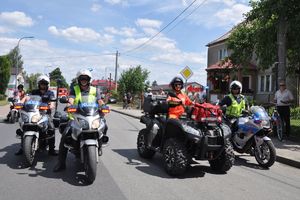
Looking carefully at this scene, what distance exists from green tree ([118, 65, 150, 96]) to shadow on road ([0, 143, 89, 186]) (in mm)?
46299

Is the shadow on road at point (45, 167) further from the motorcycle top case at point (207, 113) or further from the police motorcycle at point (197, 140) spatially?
the motorcycle top case at point (207, 113)

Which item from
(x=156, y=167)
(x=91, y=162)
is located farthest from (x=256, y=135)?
(x=91, y=162)

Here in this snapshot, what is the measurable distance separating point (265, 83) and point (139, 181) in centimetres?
3233

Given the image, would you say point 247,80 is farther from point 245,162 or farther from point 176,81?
point 176,81

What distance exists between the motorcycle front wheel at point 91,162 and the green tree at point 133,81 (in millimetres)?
48591

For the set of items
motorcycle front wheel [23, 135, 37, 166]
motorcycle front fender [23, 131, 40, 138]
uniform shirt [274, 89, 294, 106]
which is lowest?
motorcycle front wheel [23, 135, 37, 166]

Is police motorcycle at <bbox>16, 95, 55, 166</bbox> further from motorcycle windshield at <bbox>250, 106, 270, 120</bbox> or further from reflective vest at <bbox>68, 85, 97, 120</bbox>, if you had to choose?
motorcycle windshield at <bbox>250, 106, 270, 120</bbox>

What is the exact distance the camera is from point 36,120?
782cm

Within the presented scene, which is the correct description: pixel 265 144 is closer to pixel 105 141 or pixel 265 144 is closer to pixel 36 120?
pixel 105 141

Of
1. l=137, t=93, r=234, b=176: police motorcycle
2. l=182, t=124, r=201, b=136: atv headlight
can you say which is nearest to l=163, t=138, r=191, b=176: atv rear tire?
l=137, t=93, r=234, b=176: police motorcycle

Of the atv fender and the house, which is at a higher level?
the house

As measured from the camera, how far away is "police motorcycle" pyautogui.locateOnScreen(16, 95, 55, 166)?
24.7 ft

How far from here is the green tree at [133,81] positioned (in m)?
55.6

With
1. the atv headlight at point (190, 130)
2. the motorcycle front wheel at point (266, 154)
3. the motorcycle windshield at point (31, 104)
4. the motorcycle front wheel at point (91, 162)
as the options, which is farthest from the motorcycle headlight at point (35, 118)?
the motorcycle front wheel at point (266, 154)
